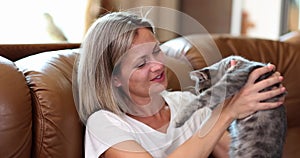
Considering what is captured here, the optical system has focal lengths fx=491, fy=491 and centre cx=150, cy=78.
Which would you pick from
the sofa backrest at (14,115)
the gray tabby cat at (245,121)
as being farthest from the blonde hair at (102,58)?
the gray tabby cat at (245,121)

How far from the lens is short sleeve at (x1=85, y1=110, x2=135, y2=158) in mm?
1430

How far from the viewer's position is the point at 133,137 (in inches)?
58.7

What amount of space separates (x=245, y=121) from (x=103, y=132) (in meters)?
0.46

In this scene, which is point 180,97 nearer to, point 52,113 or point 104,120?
point 104,120

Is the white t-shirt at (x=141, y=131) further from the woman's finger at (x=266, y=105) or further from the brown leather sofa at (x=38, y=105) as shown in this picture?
the woman's finger at (x=266, y=105)

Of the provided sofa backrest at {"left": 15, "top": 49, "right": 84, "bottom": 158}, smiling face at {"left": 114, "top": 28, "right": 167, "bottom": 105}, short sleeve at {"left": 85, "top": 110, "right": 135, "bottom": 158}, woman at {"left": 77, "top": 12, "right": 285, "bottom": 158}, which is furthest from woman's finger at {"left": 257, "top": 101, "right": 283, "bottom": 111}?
sofa backrest at {"left": 15, "top": 49, "right": 84, "bottom": 158}

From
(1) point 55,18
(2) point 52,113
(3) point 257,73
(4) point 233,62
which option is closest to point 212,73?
(4) point 233,62

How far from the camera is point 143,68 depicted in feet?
4.72

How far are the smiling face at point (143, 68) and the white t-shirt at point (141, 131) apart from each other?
0.35ft

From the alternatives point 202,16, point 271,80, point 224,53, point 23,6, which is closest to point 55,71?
point 271,80

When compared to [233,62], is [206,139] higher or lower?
lower

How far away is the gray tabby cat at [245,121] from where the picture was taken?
156 cm

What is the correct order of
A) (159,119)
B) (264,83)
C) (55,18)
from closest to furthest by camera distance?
(264,83) → (159,119) → (55,18)

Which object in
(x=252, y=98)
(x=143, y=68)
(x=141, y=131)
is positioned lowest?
(x=141, y=131)
